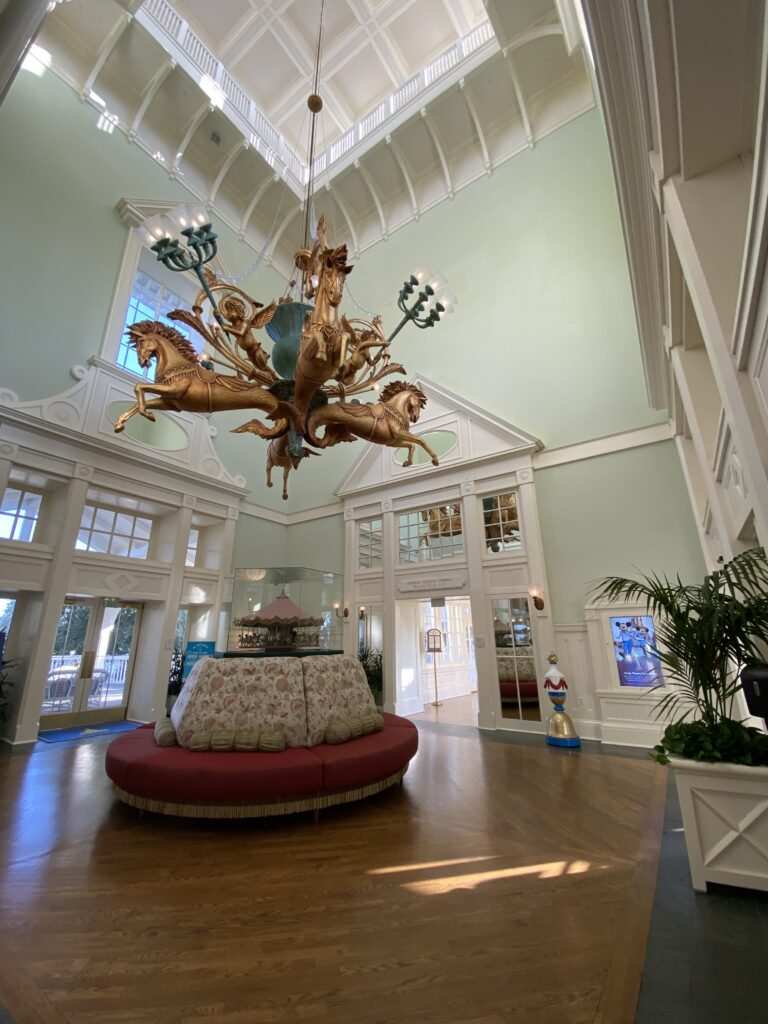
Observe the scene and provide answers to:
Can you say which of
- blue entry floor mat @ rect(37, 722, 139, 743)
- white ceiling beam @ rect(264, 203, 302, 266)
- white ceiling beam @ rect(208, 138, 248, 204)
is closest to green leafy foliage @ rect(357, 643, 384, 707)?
blue entry floor mat @ rect(37, 722, 139, 743)

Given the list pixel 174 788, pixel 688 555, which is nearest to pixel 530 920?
pixel 174 788

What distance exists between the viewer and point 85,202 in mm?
7312

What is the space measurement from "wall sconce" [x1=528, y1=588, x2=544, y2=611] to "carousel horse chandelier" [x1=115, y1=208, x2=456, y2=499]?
12.5ft

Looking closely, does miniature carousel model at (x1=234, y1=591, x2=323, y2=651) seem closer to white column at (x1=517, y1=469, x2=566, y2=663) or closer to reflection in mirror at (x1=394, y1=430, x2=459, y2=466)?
white column at (x1=517, y1=469, x2=566, y2=663)

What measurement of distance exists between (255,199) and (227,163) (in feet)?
2.75

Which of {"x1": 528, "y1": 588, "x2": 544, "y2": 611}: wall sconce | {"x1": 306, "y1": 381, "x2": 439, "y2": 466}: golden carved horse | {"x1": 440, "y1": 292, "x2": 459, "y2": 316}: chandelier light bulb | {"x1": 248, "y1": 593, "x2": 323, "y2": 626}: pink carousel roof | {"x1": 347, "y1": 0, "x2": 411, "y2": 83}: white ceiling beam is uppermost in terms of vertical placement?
{"x1": 347, "y1": 0, "x2": 411, "y2": 83}: white ceiling beam

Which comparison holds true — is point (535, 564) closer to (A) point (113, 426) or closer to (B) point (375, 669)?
(B) point (375, 669)

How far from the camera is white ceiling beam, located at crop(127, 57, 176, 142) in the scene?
805 centimetres

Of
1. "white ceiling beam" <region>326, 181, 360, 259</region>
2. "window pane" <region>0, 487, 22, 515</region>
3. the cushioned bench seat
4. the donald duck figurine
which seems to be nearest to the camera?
the cushioned bench seat

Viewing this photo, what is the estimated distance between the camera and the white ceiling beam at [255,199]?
32.5 ft

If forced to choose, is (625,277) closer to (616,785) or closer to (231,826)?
(616,785)

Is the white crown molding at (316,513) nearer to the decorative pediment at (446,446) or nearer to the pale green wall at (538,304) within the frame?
the pale green wall at (538,304)

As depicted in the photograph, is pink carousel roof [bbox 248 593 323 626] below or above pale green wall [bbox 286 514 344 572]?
below

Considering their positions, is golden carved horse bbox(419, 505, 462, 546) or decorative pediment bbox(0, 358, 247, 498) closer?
decorative pediment bbox(0, 358, 247, 498)
